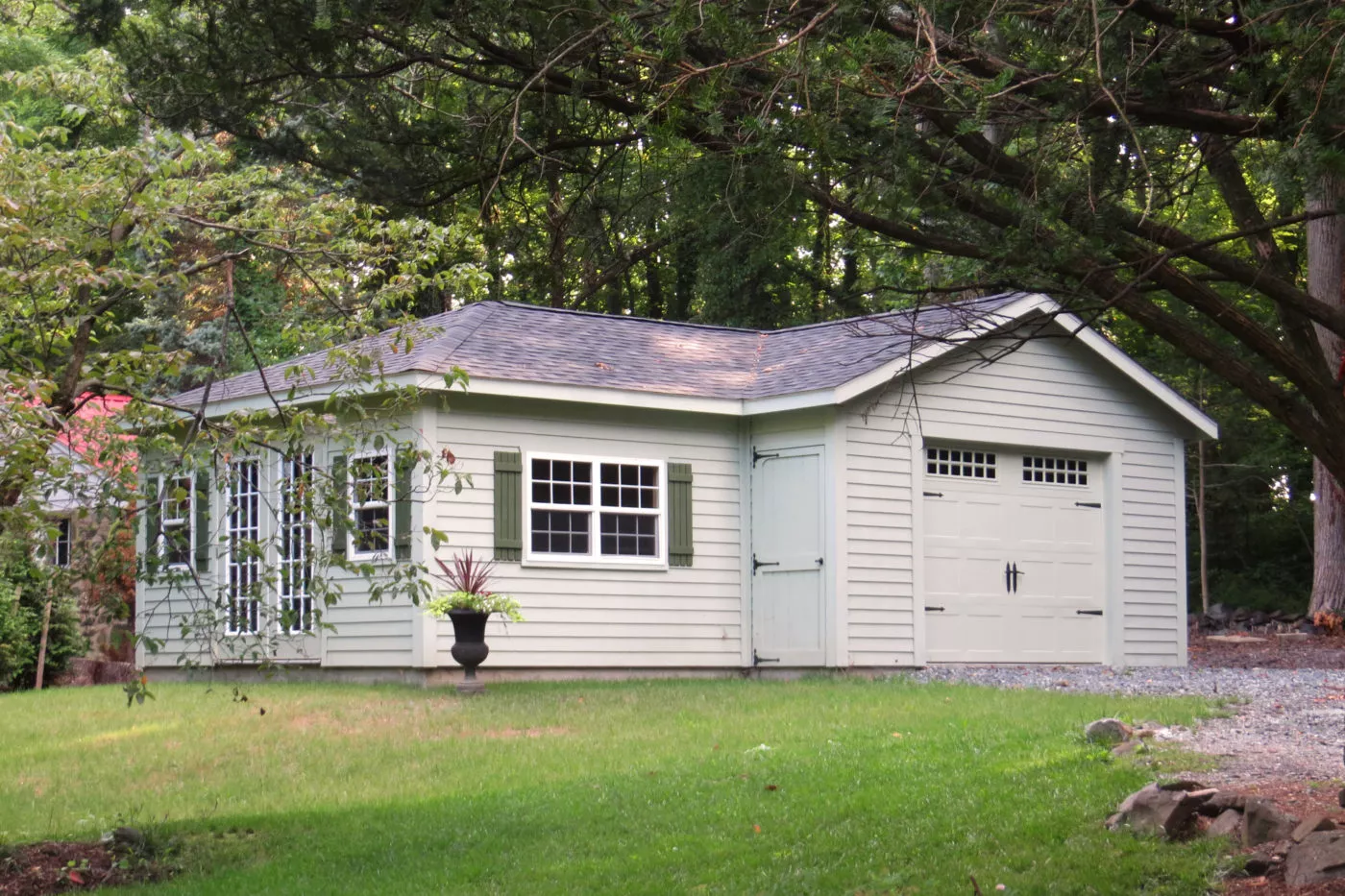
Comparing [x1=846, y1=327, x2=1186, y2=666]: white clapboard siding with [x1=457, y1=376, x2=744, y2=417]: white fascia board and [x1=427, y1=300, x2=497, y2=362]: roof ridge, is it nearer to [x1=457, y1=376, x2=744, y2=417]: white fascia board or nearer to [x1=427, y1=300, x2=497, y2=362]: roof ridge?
[x1=457, y1=376, x2=744, y2=417]: white fascia board

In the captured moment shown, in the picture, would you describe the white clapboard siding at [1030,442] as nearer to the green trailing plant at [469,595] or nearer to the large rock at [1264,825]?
the green trailing plant at [469,595]

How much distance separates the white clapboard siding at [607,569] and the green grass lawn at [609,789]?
170 centimetres

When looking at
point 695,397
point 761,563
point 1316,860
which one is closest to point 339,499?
point 1316,860

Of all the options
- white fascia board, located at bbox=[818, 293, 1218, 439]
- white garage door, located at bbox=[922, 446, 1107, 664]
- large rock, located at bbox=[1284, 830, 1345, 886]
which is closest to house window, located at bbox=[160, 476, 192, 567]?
large rock, located at bbox=[1284, 830, 1345, 886]

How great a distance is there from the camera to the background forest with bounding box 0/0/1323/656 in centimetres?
555

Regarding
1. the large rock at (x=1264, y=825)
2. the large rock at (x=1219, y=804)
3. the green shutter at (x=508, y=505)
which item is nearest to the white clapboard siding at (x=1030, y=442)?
the green shutter at (x=508, y=505)

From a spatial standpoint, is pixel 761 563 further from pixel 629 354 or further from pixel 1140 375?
pixel 1140 375

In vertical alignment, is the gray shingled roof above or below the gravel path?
above

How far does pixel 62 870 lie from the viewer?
315 inches

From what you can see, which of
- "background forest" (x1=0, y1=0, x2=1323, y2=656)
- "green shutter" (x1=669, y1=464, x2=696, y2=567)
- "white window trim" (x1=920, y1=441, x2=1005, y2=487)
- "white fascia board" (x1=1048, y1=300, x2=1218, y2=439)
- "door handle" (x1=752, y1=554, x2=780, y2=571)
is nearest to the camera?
"background forest" (x1=0, y1=0, x2=1323, y2=656)

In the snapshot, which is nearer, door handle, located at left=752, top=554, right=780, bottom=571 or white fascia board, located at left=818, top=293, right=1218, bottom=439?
white fascia board, located at left=818, top=293, right=1218, bottom=439

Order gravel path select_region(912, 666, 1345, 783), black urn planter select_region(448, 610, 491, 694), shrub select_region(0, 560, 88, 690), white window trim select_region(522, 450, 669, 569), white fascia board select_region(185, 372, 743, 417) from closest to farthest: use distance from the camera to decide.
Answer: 1. gravel path select_region(912, 666, 1345, 783)
2. black urn planter select_region(448, 610, 491, 694)
3. white fascia board select_region(185, 372, 743, 417)
4. white window trim select_region(522, 450, 669, 569)
5. shrub select_region(0, 560, 88, 690)

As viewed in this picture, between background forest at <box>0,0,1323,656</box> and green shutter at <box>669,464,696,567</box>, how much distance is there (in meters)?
7.32

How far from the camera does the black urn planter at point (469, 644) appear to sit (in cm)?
1355
